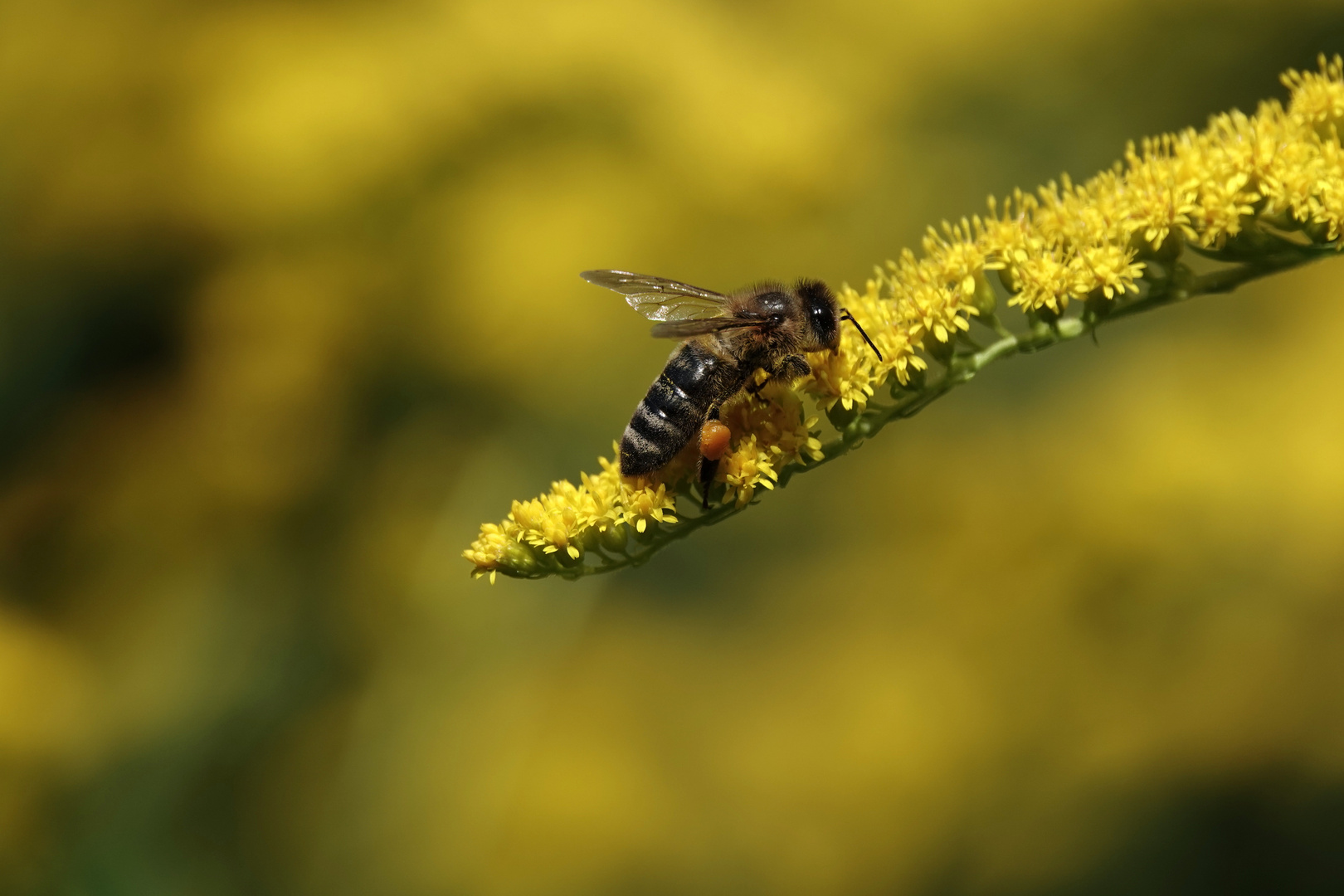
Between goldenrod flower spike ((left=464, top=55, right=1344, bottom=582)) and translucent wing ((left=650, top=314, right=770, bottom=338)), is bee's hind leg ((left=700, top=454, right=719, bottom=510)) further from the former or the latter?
translucent wing ((left=650, top=314, right=770, bottom=338))

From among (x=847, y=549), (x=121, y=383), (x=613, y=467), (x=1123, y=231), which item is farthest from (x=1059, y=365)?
(x=121, y=383)

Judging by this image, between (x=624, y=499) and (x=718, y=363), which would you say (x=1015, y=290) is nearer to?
(x=718, y=363)

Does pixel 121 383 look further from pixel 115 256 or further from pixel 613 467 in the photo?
pixel 613 467

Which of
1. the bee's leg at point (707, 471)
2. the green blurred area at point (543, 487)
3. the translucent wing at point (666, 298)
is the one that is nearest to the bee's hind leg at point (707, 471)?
the bee's leg at point (707, 471)

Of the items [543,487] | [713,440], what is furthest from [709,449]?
[543,487]

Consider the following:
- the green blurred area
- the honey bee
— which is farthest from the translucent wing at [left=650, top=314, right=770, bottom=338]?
the green blurred area

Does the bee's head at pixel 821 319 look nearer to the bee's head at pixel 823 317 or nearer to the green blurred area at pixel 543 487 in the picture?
the bee's head at pixel 823 317

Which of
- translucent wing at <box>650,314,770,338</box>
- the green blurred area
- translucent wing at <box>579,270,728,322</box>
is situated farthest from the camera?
the green blurred area
